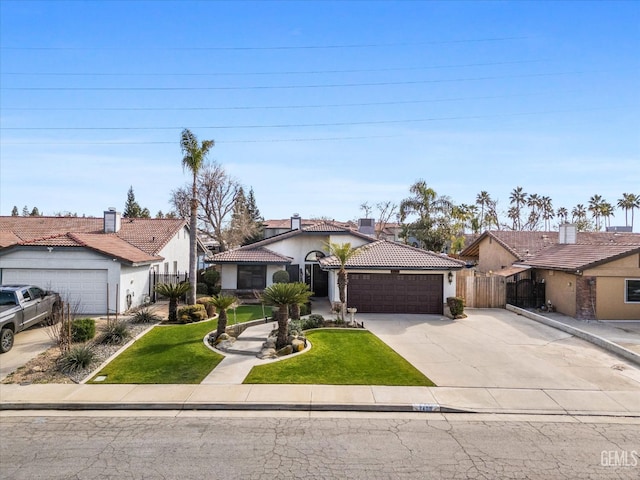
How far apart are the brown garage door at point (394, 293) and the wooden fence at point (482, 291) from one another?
7.52ft

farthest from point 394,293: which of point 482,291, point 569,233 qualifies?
point 569,233

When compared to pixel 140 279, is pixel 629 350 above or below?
below

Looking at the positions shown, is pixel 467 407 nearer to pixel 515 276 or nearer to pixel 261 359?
pixel 261 359

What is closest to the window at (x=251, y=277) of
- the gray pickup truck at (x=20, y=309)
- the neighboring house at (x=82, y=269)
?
the neighboring house at (x=82, y=269)

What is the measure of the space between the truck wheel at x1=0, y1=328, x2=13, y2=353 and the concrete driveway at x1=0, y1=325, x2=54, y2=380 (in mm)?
139

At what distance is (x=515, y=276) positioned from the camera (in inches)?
953

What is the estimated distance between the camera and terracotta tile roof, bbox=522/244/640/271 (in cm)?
1886

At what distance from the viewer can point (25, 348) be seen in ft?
44.3

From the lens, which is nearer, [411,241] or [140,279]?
[140,279]

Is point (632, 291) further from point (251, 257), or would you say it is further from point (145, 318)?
point (145, 318)

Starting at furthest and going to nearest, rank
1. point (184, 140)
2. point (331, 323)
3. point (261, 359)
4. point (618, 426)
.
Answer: point (184, 140) < point (331, 323) < point (261, 359) < point (618, 426)

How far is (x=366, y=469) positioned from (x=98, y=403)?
247 inches

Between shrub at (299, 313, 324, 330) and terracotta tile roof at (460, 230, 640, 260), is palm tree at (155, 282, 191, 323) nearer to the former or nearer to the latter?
shrub at (299, 313, 324, 330)

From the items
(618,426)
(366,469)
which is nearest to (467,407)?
(618,426)
